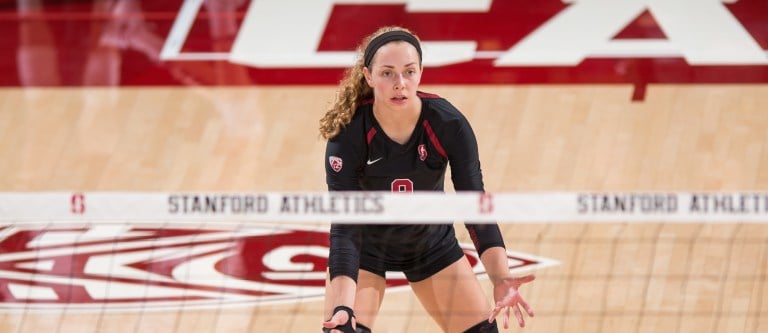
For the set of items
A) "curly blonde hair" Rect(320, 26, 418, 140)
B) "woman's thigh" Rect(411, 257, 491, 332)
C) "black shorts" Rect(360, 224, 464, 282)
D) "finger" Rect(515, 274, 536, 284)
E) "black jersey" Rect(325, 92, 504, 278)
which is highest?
"curly blonde hair" Rect(320, 26, 418, 140)

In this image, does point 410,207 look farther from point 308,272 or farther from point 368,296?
point 308,272

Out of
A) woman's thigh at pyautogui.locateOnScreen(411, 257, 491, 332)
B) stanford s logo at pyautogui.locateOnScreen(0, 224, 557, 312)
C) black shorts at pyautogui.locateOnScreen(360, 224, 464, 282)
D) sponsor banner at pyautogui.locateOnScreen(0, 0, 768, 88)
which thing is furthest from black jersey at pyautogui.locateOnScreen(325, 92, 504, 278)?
sponsor banner at pyautogui.locateOnScreen(0, 0, 768, 88)

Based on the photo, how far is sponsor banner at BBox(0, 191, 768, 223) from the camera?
5883 mm

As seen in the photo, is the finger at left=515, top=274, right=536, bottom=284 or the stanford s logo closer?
the finger at left=515, top=274, right=536, bottom=284

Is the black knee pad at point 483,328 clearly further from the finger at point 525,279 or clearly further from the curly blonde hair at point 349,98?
the curly blonde hair at point 349,98

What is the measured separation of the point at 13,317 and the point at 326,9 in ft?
21.1

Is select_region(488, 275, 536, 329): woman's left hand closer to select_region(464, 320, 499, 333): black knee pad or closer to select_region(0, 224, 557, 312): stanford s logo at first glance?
select_region(464, 320, 499, 333): black knee pad

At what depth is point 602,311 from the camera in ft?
26.2

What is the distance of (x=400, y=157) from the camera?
5.99 metres

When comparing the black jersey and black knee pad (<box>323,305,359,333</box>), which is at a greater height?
the black jersey

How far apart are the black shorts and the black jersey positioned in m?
0.15

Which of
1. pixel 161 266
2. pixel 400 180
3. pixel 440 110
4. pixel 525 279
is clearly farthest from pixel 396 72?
pixel 161 266

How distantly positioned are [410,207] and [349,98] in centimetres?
61

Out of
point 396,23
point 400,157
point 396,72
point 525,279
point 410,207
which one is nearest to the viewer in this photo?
point 525,279
